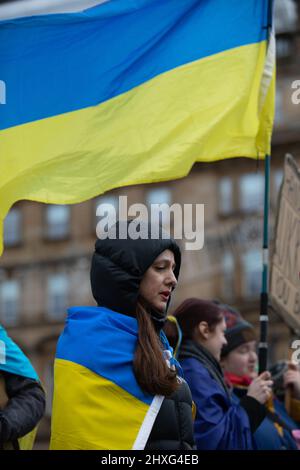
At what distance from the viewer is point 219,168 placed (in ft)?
123

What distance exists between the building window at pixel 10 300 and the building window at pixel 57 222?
238 cm

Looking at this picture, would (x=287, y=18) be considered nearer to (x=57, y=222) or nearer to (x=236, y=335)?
(x=57, y=222)

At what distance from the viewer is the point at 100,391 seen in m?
4.07

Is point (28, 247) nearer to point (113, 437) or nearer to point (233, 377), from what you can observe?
point (233, 377)

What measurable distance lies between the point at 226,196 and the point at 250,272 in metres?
2.86

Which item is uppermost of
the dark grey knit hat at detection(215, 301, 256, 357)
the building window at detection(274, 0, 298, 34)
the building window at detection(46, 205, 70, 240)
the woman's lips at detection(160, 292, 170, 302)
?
the building window at detection(274, 0, 298, 34)

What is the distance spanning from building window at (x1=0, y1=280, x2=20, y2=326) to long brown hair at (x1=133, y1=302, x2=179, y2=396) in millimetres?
37188

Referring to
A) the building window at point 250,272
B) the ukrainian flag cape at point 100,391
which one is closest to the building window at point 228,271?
the building window at point 250,272

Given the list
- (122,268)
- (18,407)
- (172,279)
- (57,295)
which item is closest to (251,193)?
(57,295)


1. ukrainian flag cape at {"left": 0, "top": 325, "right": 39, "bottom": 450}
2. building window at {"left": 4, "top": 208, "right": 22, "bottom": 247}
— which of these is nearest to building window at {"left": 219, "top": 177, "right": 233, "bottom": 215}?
building window at {"left": 4, "top": 208, "right": 22, "bottom": 247}

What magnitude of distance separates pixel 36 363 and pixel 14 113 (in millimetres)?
35017

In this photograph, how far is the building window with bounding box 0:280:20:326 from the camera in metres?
41.0

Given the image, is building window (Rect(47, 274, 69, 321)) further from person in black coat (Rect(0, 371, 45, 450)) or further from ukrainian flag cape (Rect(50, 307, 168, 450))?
ukrainian flag cape (Rect(50, 307, 168, 450))
